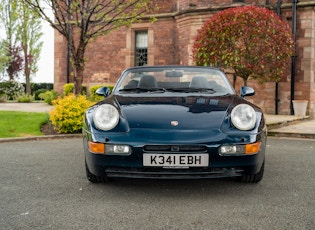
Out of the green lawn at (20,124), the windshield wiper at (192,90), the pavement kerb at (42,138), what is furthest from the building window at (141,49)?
the windshield wiper at (192,90)

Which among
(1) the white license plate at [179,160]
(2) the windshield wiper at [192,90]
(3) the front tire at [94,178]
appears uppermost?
(2) the windshield wiper at [192,90]

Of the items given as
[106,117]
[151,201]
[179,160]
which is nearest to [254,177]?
[179,160]

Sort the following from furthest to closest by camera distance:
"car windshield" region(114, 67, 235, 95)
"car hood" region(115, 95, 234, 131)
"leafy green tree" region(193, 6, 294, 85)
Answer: "leafy green tree" region(193, 6, 294, 85) → "car windshield" region(114, 67, 235, 95) → "car hood" region(115, 95, 234, 131)

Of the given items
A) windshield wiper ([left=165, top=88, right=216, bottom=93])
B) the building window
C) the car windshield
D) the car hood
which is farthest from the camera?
the building window

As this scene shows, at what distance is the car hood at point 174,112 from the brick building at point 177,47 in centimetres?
1274

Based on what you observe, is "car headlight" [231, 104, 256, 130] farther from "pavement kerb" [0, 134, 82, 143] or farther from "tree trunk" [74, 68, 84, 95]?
"tree trunk" [74, 68, 84, 95]

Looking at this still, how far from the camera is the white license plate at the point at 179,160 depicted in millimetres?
3656

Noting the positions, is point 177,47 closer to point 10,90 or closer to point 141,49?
point 141,49

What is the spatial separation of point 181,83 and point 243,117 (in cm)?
188

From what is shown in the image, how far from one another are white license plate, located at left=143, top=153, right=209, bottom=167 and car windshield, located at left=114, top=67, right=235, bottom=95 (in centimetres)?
140

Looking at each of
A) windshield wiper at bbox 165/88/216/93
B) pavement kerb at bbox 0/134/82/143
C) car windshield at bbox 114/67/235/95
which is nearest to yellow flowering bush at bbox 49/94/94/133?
pavement kerb at bbox 0/134/82/143

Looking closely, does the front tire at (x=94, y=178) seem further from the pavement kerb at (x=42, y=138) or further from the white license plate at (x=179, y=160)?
the pavement kerb at (x=42, y=138)

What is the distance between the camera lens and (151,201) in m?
3.72

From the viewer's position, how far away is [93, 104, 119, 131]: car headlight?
12.8ft
